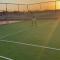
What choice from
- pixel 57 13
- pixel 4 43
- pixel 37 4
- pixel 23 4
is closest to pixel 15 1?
pixel 23 4

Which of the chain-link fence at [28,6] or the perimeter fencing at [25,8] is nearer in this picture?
the perimeter fencing at [25,8]

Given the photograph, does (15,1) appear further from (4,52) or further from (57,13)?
(4,52)

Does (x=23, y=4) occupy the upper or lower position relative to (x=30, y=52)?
upper

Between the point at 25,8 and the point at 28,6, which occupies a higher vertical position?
the point at 28,6

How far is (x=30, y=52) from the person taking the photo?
11.5 meters

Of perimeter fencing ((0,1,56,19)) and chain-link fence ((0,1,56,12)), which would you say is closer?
perimeter fencing ((0,1,56,19))

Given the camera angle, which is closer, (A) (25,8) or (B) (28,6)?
(A) (25,8)

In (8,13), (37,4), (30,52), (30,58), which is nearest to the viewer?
(30,58)

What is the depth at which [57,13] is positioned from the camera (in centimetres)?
Result: 3288

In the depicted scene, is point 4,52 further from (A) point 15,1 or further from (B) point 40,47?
(A) point 15,1

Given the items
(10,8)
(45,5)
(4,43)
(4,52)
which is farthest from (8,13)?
(4,52)

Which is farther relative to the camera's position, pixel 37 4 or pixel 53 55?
pixel 37 4

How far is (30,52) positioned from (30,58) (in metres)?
1.07

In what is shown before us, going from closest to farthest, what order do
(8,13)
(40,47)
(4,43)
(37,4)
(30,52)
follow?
(30,52)
(40,47)
(4,43)
(8,13)
(37,4)
